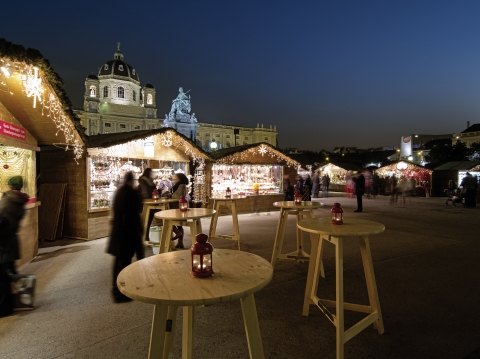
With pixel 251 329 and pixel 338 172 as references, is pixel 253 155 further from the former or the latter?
pixel 338 172

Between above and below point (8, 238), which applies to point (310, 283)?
below

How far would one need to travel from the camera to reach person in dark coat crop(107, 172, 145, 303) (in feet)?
12.5

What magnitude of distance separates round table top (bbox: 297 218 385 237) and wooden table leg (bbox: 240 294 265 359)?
1249 mm

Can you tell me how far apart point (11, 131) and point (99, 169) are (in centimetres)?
292

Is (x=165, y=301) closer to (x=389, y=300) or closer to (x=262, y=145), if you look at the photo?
(x=389, y=300)

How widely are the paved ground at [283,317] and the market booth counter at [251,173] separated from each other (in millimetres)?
6710

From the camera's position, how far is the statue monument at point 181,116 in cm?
5709

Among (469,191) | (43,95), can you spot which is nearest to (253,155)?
(43,95)

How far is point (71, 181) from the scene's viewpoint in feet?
24.0

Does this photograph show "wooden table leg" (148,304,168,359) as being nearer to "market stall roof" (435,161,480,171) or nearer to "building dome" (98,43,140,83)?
"market stall roof" (435,161,480,171)

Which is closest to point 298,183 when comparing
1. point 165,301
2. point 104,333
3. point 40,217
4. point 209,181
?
point 209,181

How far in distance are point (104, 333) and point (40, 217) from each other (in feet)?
18.5

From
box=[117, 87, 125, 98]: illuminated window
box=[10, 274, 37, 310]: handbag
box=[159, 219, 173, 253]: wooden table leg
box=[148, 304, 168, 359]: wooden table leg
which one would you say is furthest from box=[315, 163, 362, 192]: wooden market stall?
box=[117, 87, 125, 98]: illuminated window

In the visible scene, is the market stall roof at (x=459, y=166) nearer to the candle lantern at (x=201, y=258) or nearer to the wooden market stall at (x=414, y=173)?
the wooden market stall at (x=414, y=173)
